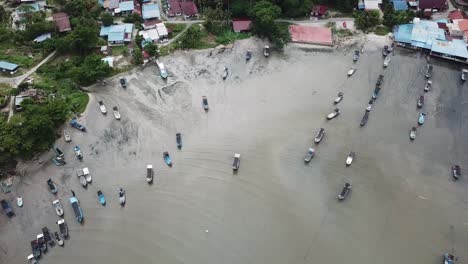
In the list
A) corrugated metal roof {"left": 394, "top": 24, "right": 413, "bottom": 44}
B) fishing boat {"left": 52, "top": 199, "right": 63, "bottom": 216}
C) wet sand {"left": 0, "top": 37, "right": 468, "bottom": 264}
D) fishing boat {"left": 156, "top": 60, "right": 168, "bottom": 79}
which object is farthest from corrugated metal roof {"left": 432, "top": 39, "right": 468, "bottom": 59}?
fishing boat {"left": 52, "top": 199, "right": 63, "bottom": 216}

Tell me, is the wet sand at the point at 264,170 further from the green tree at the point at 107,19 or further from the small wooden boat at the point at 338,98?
the green tree at the point at 107,19

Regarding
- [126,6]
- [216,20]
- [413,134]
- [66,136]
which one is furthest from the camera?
[126,6]

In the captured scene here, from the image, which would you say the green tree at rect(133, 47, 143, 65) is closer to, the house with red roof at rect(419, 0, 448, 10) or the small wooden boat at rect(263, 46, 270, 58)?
the small wooden boat at rect(263, 46, 270, 58)

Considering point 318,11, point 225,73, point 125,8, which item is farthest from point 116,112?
point 318,11

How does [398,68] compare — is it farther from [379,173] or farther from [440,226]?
[440,226]

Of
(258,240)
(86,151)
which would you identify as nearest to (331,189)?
(258,240)

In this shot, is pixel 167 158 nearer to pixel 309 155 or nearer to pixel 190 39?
pixel 309 155
